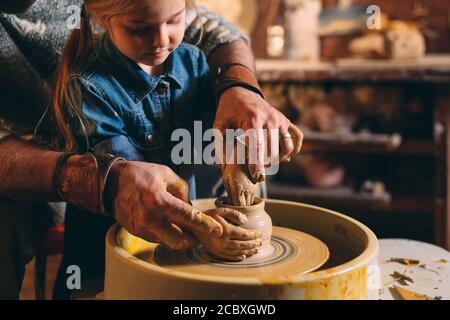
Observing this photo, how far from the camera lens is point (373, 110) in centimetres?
279

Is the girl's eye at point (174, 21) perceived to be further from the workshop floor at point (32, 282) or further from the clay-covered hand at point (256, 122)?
the workshop floor at point (32, 282)

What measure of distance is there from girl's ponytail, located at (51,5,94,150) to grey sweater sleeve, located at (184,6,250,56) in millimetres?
343

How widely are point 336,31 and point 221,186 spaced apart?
1.77 metres

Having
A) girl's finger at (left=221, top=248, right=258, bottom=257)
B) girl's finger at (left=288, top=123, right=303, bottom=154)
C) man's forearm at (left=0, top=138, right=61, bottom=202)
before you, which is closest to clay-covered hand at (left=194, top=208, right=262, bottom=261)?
girl's finger at (left=221, top=248, right=258, bottom=257)

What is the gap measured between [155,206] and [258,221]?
0.22 m

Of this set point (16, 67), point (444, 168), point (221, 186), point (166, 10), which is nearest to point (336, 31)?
point (444, 168)

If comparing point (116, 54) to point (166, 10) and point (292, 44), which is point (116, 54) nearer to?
point (166, 10)

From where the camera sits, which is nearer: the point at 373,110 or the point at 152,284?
the point at 152,284

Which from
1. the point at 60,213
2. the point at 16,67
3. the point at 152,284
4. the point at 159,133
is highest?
the point at 16,67

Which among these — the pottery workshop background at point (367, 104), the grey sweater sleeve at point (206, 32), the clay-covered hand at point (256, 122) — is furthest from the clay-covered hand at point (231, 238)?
the pottery workshop background at point (367, 104)

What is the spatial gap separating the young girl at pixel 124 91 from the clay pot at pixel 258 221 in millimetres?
43

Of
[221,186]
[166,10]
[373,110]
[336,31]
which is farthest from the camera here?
[336,31]

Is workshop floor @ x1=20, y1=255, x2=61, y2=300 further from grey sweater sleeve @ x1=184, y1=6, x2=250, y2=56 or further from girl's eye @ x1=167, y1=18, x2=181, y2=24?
girl's eye @ x1=167, y1=18, x2=181, y2=24

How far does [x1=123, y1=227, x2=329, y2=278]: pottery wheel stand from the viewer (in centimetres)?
100
